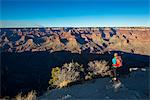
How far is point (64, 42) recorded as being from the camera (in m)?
147

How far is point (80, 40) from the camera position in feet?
531

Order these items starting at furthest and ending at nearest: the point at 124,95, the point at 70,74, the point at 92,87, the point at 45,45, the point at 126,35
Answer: the point at 126,35
the point at 45,45
the point at 70,74
the point at 92,87
the point at 124,95

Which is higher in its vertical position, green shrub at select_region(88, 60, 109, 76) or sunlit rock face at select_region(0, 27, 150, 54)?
sunlit rock face at select_region(0, 27, 150, 54)

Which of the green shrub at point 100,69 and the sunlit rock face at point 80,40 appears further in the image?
the sunlit rock face at point 80,40

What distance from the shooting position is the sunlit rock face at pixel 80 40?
5217 inches

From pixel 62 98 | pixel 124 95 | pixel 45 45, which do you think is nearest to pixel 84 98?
pixel 62 98

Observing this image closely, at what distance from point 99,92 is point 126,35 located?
163956mm

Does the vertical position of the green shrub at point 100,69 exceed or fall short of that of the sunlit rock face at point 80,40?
it falls short

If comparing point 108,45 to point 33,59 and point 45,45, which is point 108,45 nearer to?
point 45,45

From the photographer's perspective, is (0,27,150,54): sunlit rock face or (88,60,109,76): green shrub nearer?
(88,60,109,76): green shrub

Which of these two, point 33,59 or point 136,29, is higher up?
point 136,29

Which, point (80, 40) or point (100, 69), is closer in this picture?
point (100, 69)

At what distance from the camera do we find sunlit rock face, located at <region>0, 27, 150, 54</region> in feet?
435

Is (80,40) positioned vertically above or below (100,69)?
above
